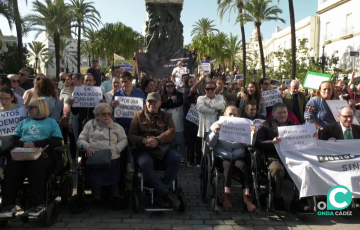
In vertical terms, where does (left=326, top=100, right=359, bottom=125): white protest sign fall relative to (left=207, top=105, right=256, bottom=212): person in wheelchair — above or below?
above

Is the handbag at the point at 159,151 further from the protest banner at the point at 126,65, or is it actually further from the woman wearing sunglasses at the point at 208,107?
the protest banner at the point at 126,65

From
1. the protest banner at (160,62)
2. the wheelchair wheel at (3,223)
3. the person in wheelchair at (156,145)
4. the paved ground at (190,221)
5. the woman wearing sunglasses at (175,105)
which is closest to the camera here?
the wheelchair wheel at (3,223)

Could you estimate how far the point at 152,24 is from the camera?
52.6ft

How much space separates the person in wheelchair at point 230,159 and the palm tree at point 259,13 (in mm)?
27586

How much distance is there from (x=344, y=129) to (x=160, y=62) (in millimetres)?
7590

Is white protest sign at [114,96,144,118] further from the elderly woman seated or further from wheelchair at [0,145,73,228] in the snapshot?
wheelchair at [0,145,73,228]

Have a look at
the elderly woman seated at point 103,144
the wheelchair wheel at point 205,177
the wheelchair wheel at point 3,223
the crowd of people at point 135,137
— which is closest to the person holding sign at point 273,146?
the crowd of people at point 135,137

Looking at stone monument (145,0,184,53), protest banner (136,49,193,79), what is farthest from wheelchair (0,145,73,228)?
stone monument (145,0,184,53)

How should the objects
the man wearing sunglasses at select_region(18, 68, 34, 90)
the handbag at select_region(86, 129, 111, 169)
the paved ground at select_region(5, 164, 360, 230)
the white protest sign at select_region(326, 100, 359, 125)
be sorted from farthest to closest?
the man wearing sunglasses at select_region(18, 68, 34, 90), the white protest sign at select_region(326, 100, 359, 125), the handbag at select_region(86, 129, 111, 169), the paved ground at select_region(5, 164, 360, 230)

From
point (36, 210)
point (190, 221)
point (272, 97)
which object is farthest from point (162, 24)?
point (36, 210)

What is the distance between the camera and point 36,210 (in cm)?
458

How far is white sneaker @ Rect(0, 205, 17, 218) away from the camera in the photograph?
14.7ft

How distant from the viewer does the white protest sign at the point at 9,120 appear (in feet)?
18.0

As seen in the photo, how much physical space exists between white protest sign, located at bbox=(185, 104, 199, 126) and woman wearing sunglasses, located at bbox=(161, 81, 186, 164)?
0.19 meters
